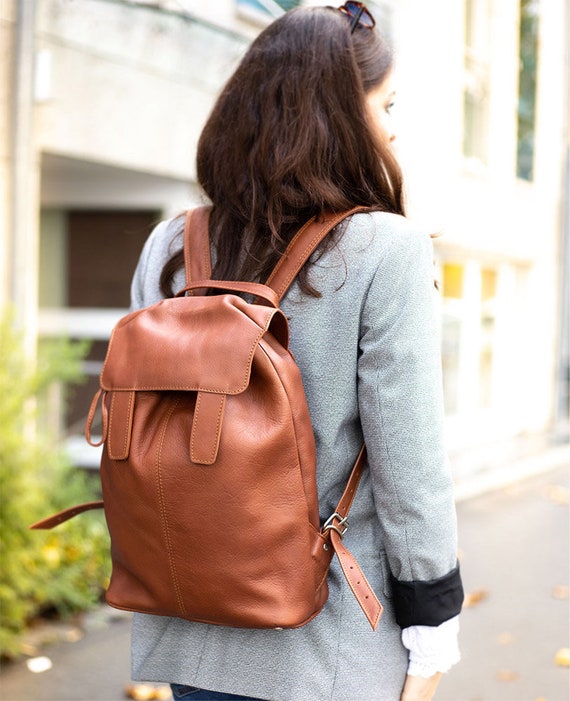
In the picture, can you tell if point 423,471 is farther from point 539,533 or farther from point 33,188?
point 539,533

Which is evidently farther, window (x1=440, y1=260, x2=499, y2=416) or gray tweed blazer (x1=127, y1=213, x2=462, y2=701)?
window (x1=440, y1=260, x2=499, y2=416)

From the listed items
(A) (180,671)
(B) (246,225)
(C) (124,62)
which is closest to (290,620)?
(A) (180,671)

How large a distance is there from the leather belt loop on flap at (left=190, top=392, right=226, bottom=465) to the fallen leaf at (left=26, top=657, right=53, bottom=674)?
2.68 metres

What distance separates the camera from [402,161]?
5148mm

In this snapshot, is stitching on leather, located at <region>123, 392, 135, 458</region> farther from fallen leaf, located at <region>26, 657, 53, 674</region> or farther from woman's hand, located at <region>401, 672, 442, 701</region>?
fallen leaf, located at <region>26, 657, 53, 674</region>

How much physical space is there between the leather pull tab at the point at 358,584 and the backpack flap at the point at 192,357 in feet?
0.87

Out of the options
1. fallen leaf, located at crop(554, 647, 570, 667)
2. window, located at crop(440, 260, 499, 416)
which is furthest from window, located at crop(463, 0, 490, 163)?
fallen leaf, located at crop(554, 647, 570, 667)

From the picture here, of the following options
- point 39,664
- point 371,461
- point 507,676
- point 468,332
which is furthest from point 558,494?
point 371,461

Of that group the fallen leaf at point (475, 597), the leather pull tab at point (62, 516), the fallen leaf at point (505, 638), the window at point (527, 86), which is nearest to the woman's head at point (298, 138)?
the leather pull tab at point (62, 516)

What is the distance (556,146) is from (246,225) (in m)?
10.9

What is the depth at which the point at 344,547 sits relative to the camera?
4.41ft

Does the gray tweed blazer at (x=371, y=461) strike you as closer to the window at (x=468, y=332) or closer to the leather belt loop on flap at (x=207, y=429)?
the leather belt loop on flap at (x=207, y=429)

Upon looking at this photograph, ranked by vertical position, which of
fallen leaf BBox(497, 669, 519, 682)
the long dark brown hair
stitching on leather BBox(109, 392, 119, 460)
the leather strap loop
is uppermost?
the long dark brown hair

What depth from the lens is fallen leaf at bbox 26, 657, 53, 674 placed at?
349cm
